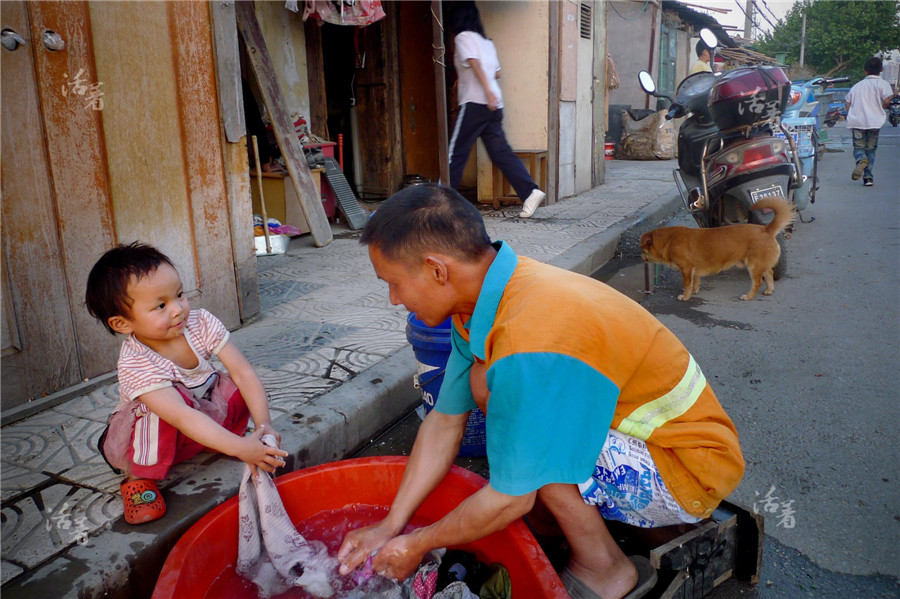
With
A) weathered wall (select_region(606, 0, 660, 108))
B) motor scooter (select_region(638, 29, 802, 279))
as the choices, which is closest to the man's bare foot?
motor scooter (select_region(638, 29, 802, 279))

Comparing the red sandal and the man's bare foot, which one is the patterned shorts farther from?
the red sandal

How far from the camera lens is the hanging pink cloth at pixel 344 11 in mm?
6336

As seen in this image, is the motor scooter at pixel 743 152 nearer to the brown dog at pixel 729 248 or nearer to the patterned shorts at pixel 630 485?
the brown dog at pixel 729 248

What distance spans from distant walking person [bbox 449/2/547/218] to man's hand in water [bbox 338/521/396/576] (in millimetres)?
5053

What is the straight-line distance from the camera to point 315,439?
254 cm

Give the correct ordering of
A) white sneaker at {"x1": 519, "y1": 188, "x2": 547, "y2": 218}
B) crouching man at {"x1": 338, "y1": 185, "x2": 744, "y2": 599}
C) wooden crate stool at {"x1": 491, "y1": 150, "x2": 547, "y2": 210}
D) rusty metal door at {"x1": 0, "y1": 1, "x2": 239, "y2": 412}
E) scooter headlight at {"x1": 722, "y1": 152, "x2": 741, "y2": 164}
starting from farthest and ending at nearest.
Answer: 1. wooden crate stool at {"x1": 491, "y1": 150, "x2": 547, "y2": 210}
2. white sneaker at {"x1": 519, "y1": 188, "x2": 547, "y2": 218}
3. scooter headlight at {"x1": 722, "y1": 152, "x2": 741, "y2": 164}
4. rusty metal door at {"x1": 0, "y1": 1, "x2": 239, "y2": 412}
5. crouching man at {"x1": 338, "y1": 185, "x2": 744, "y2": 599}

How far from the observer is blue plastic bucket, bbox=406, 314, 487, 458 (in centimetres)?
250

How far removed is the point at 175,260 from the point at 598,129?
7.40 m

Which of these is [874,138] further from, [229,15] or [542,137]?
[229,15]

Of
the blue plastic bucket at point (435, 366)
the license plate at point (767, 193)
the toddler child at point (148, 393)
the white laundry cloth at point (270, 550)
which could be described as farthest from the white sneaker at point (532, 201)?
the white laundry cloth at point (270, 550)

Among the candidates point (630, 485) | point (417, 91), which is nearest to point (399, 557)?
point (630, 485)

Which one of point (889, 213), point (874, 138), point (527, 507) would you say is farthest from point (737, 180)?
point (874, 138)

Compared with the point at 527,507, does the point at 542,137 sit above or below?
above

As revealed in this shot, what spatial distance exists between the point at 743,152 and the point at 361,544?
4632 millimetres
